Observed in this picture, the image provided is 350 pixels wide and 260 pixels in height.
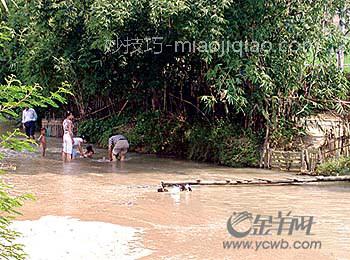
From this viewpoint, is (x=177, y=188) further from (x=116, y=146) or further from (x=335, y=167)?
(x=116, y=146)

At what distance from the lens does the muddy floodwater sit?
8070 millimetres

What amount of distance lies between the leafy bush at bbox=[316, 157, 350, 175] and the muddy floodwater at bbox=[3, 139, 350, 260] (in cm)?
86

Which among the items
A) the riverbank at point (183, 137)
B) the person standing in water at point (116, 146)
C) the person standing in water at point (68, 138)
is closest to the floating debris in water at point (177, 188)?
the riverbank at point (183, 137)

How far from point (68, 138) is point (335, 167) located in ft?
24.2

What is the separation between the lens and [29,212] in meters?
10.2

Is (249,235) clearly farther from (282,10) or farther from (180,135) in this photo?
(180,135)

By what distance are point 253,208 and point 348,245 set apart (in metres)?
2.66

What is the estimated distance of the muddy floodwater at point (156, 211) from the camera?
8070 mm

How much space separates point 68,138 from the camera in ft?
55.2

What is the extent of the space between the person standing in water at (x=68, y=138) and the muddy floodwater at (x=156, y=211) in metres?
0.83

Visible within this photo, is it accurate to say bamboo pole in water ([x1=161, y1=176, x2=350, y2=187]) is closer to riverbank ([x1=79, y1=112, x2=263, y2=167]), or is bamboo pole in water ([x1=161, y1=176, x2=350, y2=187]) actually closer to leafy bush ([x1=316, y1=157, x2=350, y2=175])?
leafy bush ([x1=316, y1=157, x2=350, y2=175])

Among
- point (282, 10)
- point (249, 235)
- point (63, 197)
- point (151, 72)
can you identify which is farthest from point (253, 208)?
point (151, 72)

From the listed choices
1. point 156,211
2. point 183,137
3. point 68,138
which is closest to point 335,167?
point 156,211

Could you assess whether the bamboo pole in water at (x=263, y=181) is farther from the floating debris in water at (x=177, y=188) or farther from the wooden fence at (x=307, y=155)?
the wooden fence at (x=307, y=155)
